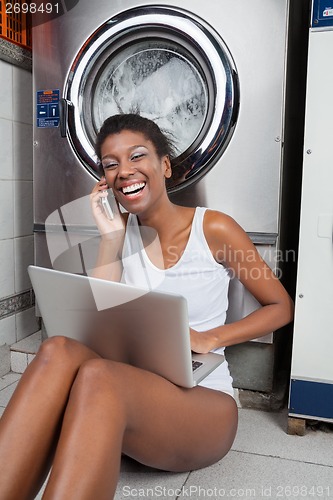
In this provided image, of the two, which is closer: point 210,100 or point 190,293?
point 190,293

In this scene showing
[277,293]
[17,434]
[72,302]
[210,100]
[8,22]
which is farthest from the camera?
[8,22]

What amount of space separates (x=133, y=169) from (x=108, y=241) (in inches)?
10.7

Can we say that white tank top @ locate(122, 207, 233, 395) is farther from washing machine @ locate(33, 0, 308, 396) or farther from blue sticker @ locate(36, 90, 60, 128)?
blue sticker @ locate(36, 90, 60, 128)

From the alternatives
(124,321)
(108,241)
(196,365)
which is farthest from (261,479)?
(108,241)

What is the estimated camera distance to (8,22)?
79.4 inches

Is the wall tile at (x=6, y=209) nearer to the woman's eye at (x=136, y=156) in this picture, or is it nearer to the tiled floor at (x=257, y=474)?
the woman's eye at (x=136, y=156)

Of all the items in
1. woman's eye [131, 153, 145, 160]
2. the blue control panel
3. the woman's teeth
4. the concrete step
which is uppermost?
the blue control panel

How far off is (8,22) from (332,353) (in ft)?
5.69

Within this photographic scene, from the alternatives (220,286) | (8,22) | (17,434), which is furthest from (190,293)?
(8,22)

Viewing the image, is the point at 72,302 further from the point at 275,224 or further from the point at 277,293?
the point at 275,224

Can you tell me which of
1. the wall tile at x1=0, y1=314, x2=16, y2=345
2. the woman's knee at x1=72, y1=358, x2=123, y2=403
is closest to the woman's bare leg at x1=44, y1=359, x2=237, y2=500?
the woman's knee at x1=72, y1=358, x2=123, y2=403

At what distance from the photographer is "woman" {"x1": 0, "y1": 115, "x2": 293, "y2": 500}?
96 cm

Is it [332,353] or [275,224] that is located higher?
[275,224]

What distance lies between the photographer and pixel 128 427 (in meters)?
1.07
